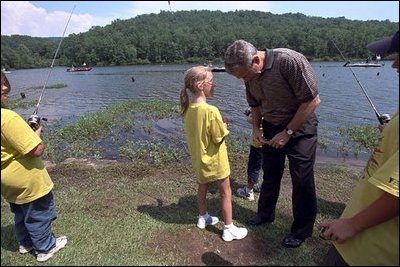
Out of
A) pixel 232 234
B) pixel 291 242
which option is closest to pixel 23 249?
pixel 232 234

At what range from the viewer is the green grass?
11.7ft

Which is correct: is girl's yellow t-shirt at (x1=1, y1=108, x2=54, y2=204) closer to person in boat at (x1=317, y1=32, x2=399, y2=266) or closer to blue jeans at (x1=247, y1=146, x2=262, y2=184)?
person in boat at (x1=317, y1=32, x2=399, y2=266)


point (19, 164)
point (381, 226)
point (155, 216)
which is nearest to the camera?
point (381, 226)

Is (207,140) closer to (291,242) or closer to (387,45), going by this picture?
(291,242)

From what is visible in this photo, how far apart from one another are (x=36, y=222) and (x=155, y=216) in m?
1.60

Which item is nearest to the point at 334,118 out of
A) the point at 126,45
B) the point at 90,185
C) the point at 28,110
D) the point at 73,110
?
the point at 90,185

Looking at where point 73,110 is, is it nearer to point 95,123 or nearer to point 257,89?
point 95,123

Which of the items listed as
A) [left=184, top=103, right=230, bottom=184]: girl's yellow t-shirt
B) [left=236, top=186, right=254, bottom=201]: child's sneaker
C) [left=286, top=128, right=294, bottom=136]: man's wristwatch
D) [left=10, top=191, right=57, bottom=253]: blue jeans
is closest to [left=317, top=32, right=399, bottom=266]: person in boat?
[left=286, top=128, right=294, bottom=136]: man's wristwatch

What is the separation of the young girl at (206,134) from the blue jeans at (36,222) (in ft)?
5.63

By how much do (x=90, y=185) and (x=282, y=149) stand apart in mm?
3728

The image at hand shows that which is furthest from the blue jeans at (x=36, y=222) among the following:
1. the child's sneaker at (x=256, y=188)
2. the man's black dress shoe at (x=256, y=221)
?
the child's sneaker at (x=256, y=188)

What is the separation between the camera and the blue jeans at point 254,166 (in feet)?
18.2

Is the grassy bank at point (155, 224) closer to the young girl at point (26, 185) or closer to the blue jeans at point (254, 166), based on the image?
the young girl at point (26, 185)

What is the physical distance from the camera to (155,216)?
4.67 metres
